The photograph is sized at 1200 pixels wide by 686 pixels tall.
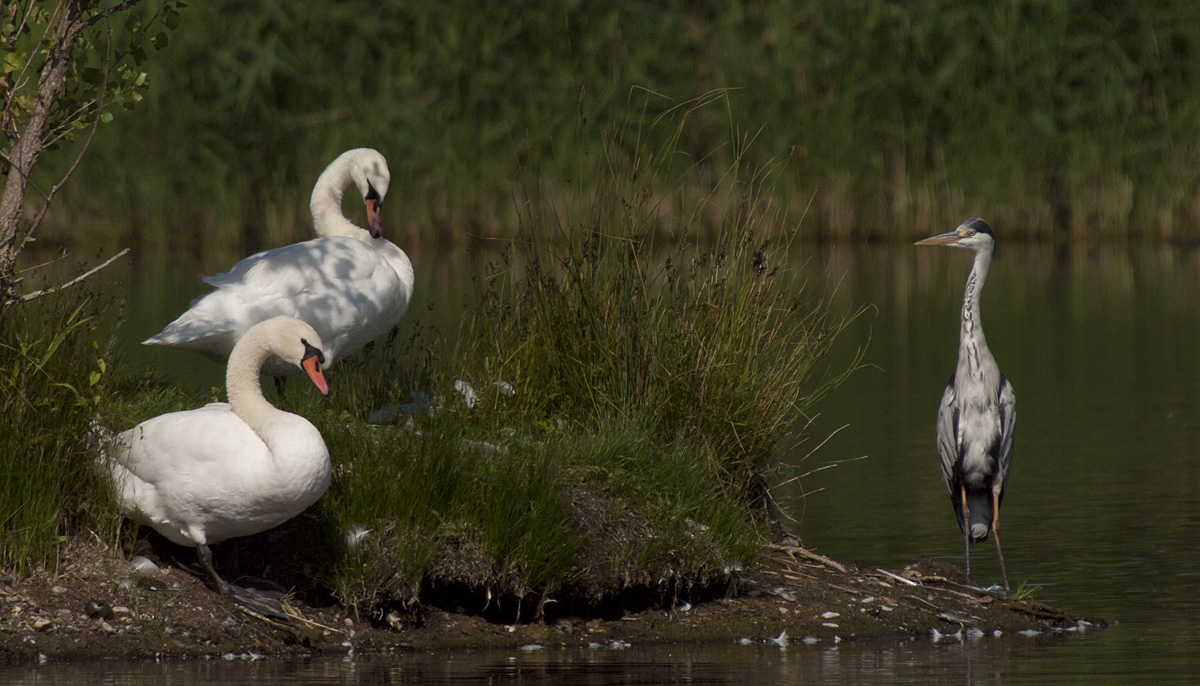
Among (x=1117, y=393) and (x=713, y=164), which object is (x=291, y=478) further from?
(x=713, y=164)

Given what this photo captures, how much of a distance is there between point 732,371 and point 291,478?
95.0 inches

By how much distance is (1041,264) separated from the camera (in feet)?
68.1

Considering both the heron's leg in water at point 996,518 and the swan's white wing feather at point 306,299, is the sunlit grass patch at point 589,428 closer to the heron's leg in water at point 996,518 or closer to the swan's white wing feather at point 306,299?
the swan's white wing feather at point 306,299

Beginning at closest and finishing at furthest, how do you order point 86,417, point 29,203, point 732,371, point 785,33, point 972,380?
point 86,417 → point 732,371 → point 972,380 → point 29,203 → point 785,33

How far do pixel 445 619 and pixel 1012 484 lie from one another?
429cm

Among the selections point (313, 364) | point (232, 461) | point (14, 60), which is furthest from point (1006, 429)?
point (14, 60)

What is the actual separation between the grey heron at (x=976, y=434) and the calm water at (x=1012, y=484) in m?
0.28

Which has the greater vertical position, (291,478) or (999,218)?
(999,218)

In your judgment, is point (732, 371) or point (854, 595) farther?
point (732, 371)

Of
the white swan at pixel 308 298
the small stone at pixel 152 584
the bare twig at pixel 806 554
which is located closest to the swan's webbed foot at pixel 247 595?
the small stone at pixel 152 584

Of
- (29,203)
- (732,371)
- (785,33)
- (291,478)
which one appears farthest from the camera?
(785,33)

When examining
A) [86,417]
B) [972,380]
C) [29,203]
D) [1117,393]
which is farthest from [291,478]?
[29,203]

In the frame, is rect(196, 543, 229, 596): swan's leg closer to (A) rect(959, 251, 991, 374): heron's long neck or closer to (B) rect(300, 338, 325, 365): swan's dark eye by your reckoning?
(B) rect(300, 338, 325, 365): swan's dark eye

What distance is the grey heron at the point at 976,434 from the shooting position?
8414 mm
